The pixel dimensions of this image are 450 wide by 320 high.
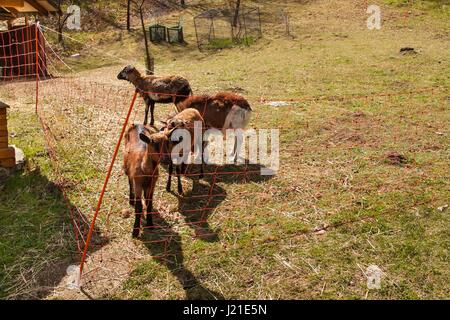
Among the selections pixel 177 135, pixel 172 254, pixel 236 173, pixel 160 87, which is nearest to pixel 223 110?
pixel 236 173

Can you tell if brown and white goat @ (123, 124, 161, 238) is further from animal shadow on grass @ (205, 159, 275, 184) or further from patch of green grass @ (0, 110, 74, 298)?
animal shadow on grass @ (205, 159, 275, 184)

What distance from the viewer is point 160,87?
36.0 feet

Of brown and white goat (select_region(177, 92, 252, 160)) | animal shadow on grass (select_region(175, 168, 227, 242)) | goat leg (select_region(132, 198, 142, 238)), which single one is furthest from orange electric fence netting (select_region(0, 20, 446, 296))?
brown and white goat (select_region(177, 92, 252, 160))

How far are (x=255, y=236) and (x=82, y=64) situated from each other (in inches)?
678

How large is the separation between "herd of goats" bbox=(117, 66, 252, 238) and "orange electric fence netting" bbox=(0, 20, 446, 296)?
32 centimetres

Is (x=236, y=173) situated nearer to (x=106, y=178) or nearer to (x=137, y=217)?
(x=137, y=217)

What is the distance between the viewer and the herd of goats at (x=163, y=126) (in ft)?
20.8

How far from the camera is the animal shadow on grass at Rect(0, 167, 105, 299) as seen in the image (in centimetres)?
542

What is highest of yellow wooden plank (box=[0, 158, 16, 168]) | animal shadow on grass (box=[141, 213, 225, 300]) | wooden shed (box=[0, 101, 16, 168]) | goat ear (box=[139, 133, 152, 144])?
goat ear (box=[139, 133, 152, 144])

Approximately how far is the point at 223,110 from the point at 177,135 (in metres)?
2.17

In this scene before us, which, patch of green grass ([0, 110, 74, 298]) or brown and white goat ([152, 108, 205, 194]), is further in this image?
brown and white goat ([152, 108, 205, 194])

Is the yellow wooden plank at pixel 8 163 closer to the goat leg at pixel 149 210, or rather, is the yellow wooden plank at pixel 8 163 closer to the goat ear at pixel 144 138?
the goat leg at pixel 149 210

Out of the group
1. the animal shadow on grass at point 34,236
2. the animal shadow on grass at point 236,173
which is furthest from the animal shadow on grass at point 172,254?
the animal shadow on grass at point 236,173

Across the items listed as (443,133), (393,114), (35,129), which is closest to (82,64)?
(35,129)
